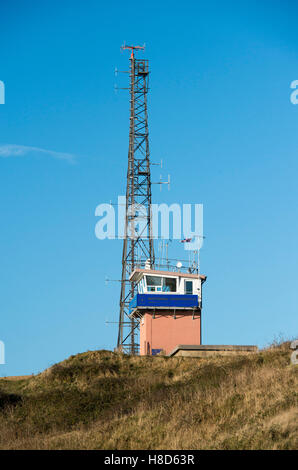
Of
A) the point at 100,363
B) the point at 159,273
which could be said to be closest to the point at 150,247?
the point at 159,273

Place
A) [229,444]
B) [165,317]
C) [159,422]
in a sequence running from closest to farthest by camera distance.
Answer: [229,444] < [159,422] < [165,317]

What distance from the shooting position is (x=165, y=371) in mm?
40812

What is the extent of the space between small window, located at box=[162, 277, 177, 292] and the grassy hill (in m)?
10.2

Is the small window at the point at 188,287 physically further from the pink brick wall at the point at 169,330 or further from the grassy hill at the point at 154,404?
the grassy hill at the point at 154,404

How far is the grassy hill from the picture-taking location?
22.9 metres

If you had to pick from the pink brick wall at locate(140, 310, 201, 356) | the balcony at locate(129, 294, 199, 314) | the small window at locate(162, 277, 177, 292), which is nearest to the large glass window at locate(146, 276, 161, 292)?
the small window at locate(162, 277, 177, 292)

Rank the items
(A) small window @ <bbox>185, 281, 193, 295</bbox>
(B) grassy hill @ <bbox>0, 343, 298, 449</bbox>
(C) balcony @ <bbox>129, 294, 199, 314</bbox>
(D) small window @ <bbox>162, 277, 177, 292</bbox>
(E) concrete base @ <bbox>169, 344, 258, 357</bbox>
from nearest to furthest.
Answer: (B) grassy hill @ <bbox>0, 343, 298, 449</bbox> → (E) concrete base @ <bbox>169, 344, 258, 357</bbox> → (C) balcony @ <bbox>129, 294, 199, 314</bbox> → (A) small window @ <bbox>185, 281, 193, 295</bbox> → (D) small window @ <bbox>162, 277, 177, 292</bbox>

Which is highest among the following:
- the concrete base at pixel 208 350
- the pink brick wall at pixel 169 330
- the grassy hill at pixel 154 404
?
the pink brick wall at pixel 169 330

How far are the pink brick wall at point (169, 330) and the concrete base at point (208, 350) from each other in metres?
6.80

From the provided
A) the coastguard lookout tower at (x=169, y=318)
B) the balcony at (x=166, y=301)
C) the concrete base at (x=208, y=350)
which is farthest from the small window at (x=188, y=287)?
the concrete base at (x=208, y=350)

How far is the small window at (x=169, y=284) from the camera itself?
179 ft

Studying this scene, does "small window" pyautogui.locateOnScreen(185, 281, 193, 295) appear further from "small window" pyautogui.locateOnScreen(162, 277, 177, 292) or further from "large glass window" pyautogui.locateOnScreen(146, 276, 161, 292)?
"large glass window" pyautogui.locateOnScreen(146, 276, 161, 292)
